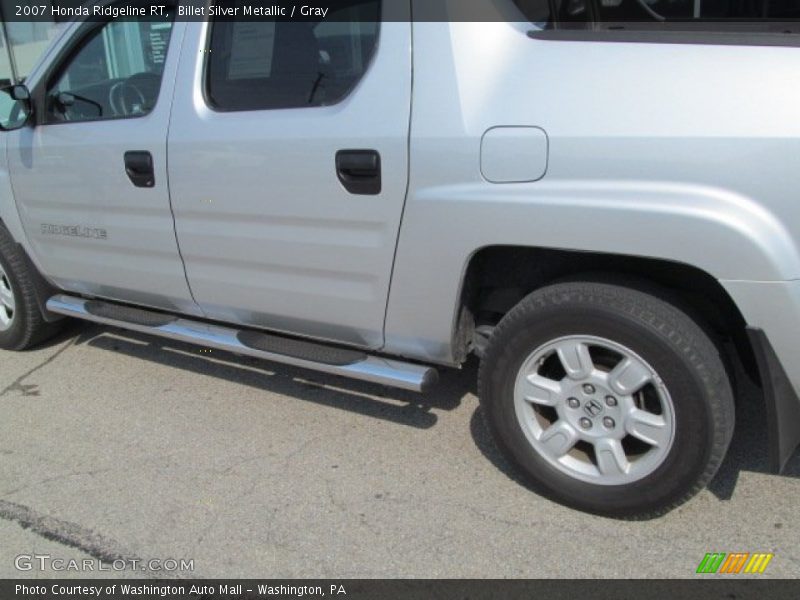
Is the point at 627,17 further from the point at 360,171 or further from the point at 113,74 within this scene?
the point at 113,74

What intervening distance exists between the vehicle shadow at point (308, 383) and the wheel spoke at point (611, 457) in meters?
0.92

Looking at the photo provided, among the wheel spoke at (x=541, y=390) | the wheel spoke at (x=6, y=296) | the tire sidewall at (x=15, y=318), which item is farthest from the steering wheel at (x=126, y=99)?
the wheel spoke at (x=541, y=390)

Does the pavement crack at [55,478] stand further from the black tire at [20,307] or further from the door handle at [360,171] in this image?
the door handle at [360,171]

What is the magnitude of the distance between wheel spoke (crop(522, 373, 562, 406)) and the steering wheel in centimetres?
205

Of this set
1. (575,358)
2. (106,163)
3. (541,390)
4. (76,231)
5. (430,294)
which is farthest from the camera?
(76,231)

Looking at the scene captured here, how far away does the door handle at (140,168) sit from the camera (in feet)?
9.84

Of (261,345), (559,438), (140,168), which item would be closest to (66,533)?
(261,345)

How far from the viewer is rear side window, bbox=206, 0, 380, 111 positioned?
250 centimetres

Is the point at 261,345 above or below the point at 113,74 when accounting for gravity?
below

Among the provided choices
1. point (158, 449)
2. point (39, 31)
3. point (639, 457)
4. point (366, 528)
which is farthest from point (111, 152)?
point (39, 31)

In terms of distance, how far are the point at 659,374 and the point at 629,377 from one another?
0.33ft

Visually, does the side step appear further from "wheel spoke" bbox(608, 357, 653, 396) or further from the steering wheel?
the steering wheel

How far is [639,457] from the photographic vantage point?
2.37m

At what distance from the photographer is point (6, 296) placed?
410 centimetres
